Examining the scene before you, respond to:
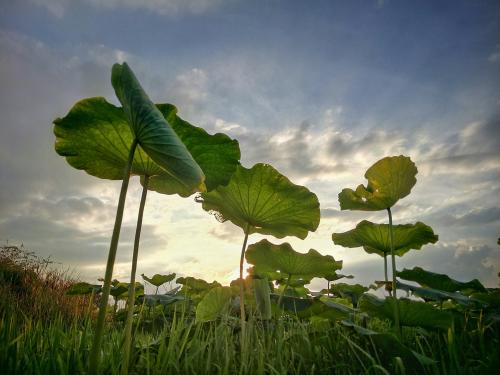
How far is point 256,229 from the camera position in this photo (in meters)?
3.71

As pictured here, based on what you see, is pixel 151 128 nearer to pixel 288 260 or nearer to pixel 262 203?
pixel 262 203

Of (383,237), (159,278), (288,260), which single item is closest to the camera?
(383,237)

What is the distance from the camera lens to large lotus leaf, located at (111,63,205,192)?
188cm

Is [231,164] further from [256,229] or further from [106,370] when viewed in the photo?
[106,370]

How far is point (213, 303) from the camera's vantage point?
3559 mm

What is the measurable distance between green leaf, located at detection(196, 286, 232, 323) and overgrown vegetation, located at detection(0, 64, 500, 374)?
0.04 feet

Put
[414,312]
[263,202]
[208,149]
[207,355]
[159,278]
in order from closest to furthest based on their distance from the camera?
1. [208,149]
2. [207,355]
3. [263,202]
4. [414,312]
5. [159,278]

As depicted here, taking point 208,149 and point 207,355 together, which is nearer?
point 208,149

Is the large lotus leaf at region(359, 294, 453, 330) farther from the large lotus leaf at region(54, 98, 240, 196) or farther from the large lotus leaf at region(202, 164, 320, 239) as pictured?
the large lotus leaf at region(54, 98, 240, 196)

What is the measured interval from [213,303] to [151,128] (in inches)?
88.0

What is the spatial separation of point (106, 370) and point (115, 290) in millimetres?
4774

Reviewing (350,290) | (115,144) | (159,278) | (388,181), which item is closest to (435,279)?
(388,181)

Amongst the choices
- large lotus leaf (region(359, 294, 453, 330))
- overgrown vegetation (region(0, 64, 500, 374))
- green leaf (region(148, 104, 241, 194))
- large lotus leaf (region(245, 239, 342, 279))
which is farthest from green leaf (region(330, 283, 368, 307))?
green leaf (region(148, 104, 241, 194))

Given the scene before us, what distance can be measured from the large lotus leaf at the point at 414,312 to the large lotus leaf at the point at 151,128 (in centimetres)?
259
